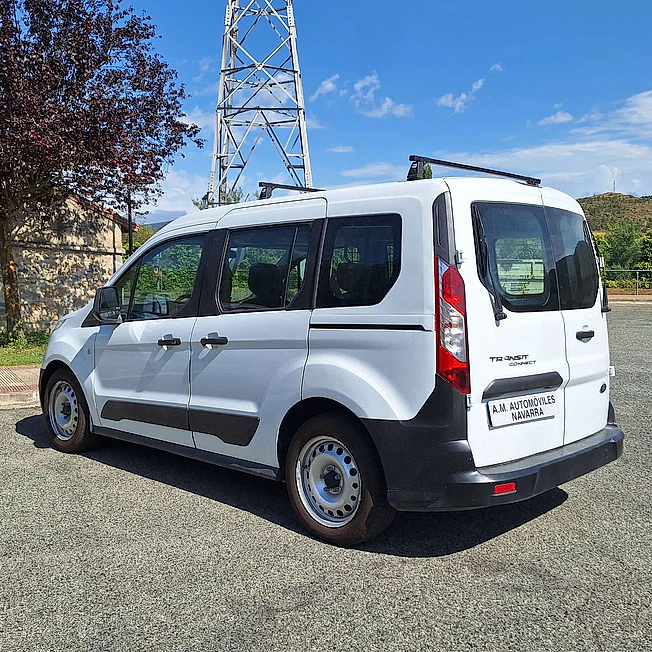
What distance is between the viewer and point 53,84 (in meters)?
12.1

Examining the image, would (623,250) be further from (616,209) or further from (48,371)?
(48,371)

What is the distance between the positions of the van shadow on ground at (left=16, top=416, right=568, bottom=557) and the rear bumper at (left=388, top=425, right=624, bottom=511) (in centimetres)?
47

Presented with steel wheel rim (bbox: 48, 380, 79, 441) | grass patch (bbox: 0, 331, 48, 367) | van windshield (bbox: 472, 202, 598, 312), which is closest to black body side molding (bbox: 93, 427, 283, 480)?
steel wheel rim (bbox: 48, 380, 79, 441)

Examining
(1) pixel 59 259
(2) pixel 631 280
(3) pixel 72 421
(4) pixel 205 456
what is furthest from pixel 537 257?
(2) pixel 631 280

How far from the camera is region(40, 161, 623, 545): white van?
4066 millimetres

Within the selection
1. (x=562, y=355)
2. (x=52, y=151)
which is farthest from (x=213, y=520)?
(x=52, y=151)

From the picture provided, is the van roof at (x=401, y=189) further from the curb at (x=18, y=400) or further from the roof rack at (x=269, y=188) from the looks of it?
the curb at (x=18, y=400)

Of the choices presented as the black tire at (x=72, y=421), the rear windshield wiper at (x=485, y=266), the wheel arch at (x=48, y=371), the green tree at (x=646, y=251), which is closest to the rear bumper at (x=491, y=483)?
the rear windshield wiper at (x=485, y=266)

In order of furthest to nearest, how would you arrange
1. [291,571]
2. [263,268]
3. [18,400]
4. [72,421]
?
[18,400], [72,421], [263,268], [291,571]

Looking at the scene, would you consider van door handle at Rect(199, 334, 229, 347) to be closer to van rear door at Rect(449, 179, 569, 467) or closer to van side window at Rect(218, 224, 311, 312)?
van side window at Rect(218, 224, 311, 312)

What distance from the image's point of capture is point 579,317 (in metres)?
4.78

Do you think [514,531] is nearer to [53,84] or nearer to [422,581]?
[422,581]

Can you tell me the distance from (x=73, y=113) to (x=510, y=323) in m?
10.1

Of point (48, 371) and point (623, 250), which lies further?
point (623, 250)
